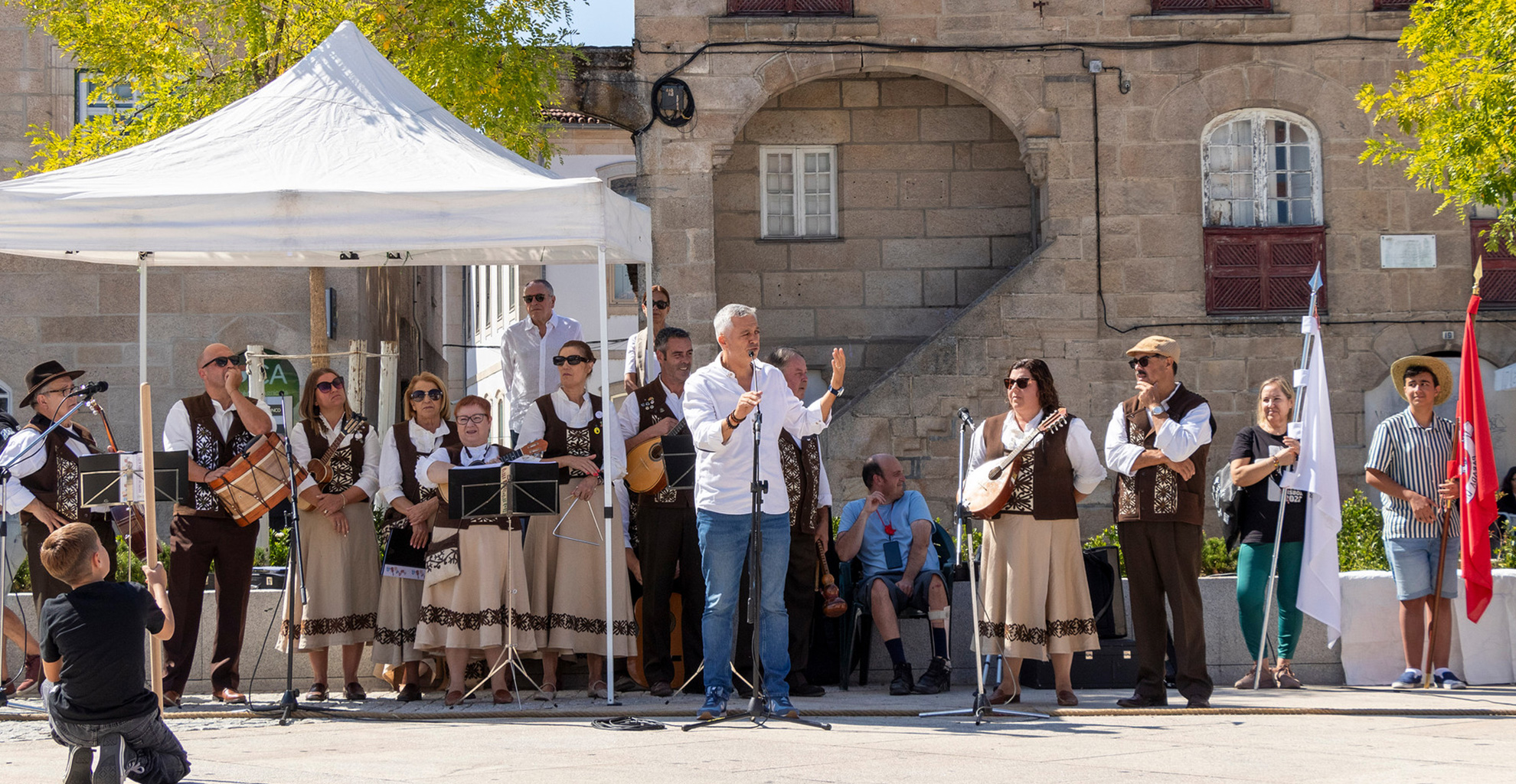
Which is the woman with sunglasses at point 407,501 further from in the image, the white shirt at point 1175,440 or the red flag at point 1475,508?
the red flag at point 1475,508

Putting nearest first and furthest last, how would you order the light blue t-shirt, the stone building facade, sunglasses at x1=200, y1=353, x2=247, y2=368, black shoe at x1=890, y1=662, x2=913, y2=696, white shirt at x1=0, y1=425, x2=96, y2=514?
white shirt at x1=0, y1=425, x2=96, y2=514 < sunglasses at x1=200, y1=353, x2=247, y2=368 < black shoe at x1=890, y1=662, x2=913, y2=696 < the light blue t-shirt < the stone building facade

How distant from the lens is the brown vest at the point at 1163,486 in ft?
25.2

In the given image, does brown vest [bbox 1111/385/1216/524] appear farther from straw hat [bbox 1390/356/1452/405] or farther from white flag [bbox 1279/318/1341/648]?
straw hat [bbox 1390/356/1452/405]

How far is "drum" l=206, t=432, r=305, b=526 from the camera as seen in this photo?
320 inches

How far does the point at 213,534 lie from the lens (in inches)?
327

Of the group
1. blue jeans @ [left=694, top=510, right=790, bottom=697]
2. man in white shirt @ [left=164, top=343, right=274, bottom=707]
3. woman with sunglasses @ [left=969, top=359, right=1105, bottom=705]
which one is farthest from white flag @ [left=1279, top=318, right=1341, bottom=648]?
man in white shirt @ [left=164, top=343, right=274, bottom=707]

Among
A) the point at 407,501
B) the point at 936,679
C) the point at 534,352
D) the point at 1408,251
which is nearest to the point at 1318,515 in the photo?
the point at 936,679

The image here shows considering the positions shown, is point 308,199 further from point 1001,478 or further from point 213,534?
point 1001,478

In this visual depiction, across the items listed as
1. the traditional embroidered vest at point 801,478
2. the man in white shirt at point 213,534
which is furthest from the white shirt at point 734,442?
the man in white shirt at point 213,534

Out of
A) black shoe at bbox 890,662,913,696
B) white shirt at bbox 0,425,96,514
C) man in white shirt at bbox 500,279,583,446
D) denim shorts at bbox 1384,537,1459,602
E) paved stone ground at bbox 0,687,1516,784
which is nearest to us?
paved stone ground at bbox 0,687,1516,784

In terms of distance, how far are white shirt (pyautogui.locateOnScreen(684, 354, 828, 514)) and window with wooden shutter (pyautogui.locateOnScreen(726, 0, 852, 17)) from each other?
949 cm

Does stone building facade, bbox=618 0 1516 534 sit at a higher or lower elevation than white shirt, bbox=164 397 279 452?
higher

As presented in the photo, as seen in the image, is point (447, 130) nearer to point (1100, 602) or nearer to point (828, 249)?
point (1100, 602)

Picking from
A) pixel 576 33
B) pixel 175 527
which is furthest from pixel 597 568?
pixel 576 33
